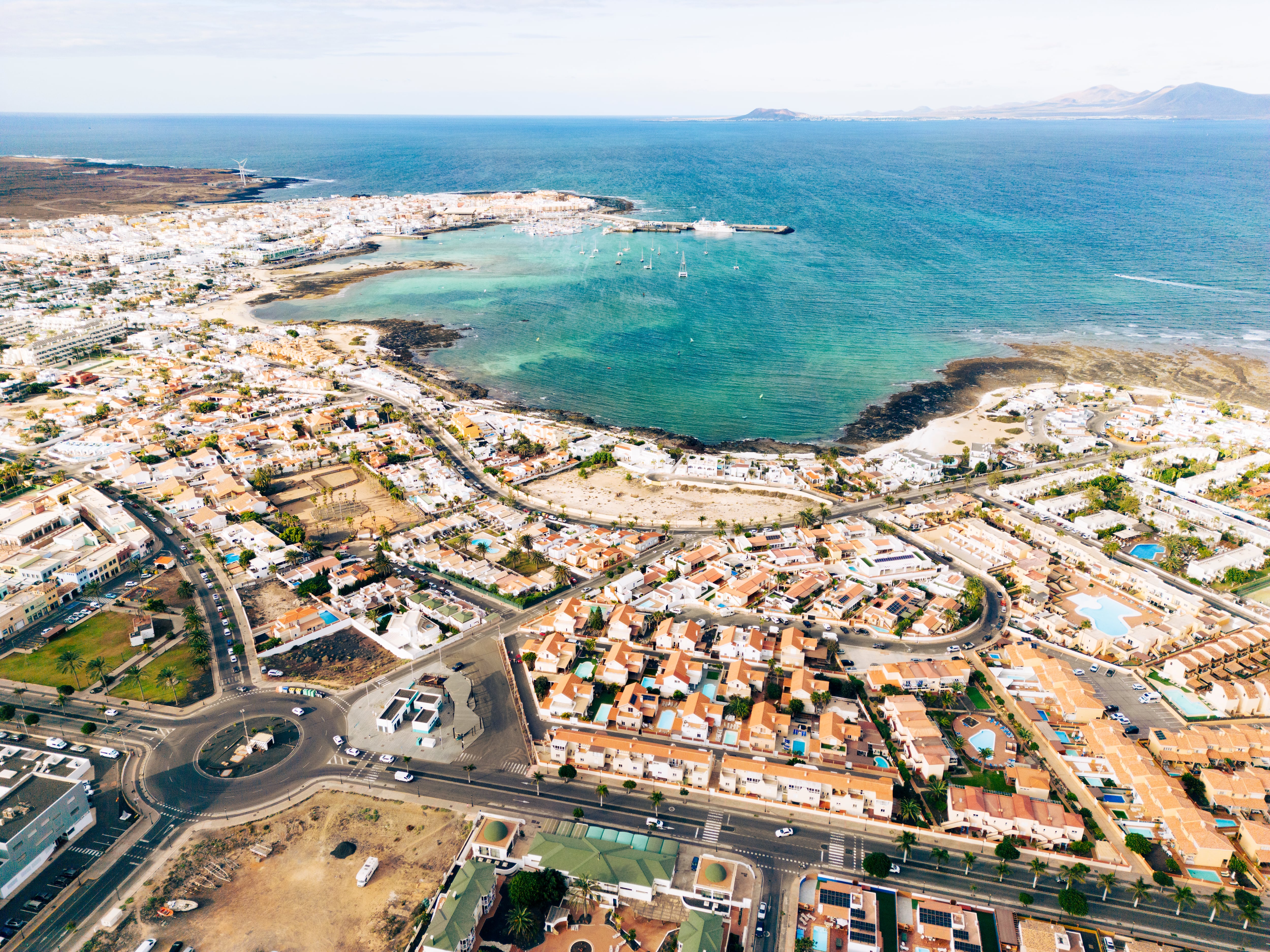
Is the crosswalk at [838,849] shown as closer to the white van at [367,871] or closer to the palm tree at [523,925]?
the palm tree at [523,925]

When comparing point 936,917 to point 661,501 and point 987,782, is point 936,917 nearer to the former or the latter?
point 987,782

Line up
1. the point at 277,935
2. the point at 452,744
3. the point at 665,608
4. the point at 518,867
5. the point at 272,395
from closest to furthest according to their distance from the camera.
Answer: the point at 277,935, the point at 518,867, the point at 452,744, the point at 665,608, the point at 272,395

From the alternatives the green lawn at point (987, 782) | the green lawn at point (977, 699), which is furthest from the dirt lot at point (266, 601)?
the green lawn at point (977, 699)

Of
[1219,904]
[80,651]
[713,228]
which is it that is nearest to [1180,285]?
[713,228]

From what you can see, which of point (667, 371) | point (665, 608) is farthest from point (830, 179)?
point (665, 608)

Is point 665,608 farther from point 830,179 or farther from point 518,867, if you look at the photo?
point 830,179
